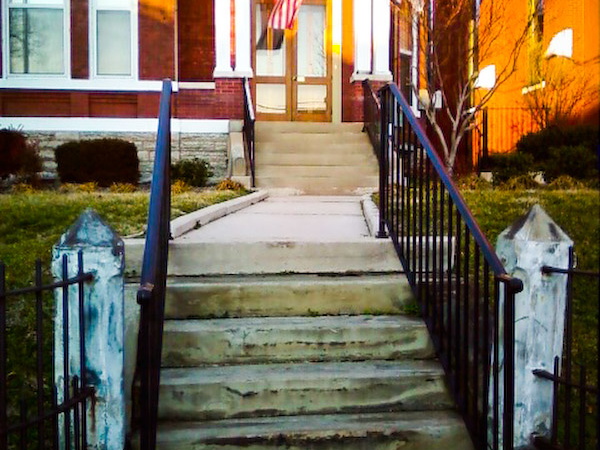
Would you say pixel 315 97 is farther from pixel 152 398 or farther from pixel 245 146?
pixel 152 398

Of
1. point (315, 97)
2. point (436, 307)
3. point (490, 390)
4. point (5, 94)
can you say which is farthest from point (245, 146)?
point (490, 390)

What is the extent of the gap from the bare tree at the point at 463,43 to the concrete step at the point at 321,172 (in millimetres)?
1350

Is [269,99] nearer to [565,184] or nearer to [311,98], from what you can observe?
[311,98]

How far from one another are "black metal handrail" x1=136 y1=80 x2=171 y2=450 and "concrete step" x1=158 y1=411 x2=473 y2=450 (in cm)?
23

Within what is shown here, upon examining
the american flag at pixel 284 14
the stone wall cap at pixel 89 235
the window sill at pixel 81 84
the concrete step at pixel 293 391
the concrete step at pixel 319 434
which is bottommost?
the concrete step at pixel 319 434

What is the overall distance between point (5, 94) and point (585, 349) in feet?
36.4

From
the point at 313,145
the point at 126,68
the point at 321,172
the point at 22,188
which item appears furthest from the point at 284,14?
the point at 22,188

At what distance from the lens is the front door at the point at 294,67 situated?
44.4 feet

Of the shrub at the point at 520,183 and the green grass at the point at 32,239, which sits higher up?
the shrub at the point at 520,183

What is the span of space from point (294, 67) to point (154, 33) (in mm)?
2786

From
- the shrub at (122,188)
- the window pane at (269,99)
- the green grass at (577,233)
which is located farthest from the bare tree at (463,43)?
the shrub at (122,188)

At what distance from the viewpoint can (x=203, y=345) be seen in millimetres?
4020

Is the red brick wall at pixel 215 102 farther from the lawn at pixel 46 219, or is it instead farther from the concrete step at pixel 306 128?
the lawn at pixel 46 219

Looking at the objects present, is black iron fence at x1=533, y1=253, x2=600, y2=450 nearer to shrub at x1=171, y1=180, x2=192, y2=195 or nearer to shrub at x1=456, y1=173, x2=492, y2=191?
shrub at x1=456, y1=173, x2=492, y2=191
